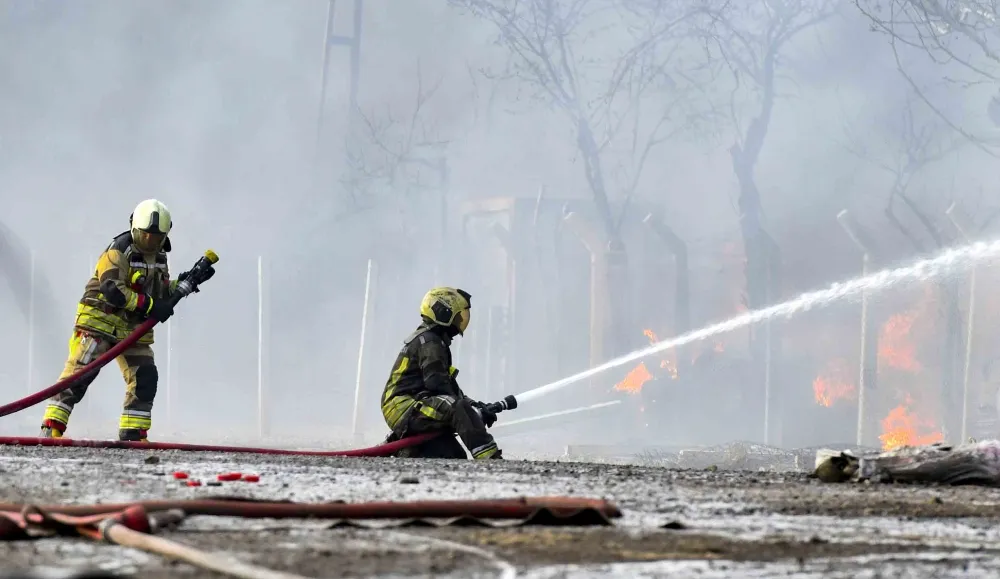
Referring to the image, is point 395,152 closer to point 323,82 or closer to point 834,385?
point 323,82

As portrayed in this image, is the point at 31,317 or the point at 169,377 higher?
the point at 31,317

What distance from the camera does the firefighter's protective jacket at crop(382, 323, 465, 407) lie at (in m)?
9.43

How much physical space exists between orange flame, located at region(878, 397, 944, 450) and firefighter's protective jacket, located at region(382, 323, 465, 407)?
9290 mm

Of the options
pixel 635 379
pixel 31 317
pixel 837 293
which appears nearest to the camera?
pixel 837 293

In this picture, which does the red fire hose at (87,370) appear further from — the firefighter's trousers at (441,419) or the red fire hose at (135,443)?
the firefighter's trousers at (441,419)

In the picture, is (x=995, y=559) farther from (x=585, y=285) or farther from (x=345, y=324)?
(x=345, y=324)

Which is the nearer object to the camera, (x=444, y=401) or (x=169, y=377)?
(x=444, y=401)

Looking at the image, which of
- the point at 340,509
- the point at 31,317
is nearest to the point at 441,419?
the point at 340,509

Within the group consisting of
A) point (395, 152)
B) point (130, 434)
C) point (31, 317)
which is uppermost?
point (395, 152)

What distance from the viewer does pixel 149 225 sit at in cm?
972

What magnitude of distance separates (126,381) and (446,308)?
2.10 meters

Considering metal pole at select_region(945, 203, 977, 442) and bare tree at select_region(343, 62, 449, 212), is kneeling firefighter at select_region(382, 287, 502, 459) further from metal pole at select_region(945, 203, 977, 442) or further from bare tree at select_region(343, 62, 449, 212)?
bare tree at select_region(343, 62, 449, 212)

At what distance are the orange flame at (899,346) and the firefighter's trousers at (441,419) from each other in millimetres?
13294

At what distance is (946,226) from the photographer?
2547 cm
